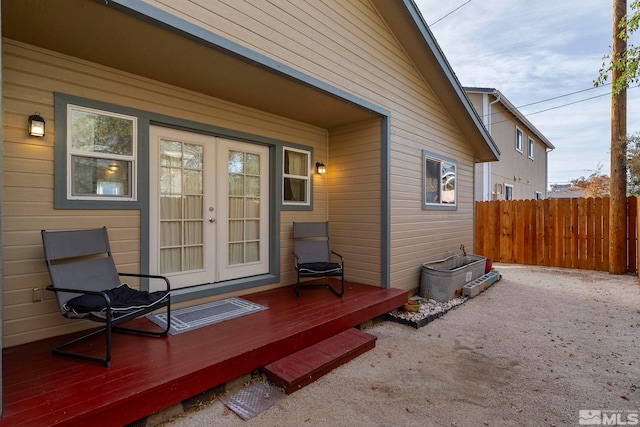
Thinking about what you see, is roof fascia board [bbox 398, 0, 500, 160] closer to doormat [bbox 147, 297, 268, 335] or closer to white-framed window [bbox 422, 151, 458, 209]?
white-framed window [bbox 422, 151, 458, 209]

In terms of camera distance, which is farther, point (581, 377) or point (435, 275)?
point (435, 275)

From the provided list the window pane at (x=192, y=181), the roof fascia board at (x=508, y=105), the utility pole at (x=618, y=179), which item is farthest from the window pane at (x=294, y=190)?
the roof fascia board at (x=508, y=105)

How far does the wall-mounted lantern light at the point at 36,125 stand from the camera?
8.54 feet

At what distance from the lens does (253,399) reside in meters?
2.38

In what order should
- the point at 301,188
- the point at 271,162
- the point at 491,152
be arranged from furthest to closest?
the point at 491,152 → the point at 301,188 → the point at 271,162

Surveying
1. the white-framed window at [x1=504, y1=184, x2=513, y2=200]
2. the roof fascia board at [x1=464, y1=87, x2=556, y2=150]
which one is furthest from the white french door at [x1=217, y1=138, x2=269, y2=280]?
the white-framed window at [x1=504, y1=184, x2=513, y2=200]

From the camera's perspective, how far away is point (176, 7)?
7.99 feet

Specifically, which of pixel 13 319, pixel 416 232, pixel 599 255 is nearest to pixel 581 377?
pixel 416 232

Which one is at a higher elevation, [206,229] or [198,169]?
[198,169]

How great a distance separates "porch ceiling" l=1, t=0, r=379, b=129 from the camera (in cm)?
227

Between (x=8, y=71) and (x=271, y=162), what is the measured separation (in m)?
2.80

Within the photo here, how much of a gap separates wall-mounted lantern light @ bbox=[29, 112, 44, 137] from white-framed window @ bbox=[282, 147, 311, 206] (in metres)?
2.73

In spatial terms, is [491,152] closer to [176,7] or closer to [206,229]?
[206,229]

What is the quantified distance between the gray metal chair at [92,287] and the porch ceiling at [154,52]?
5.33 ft
